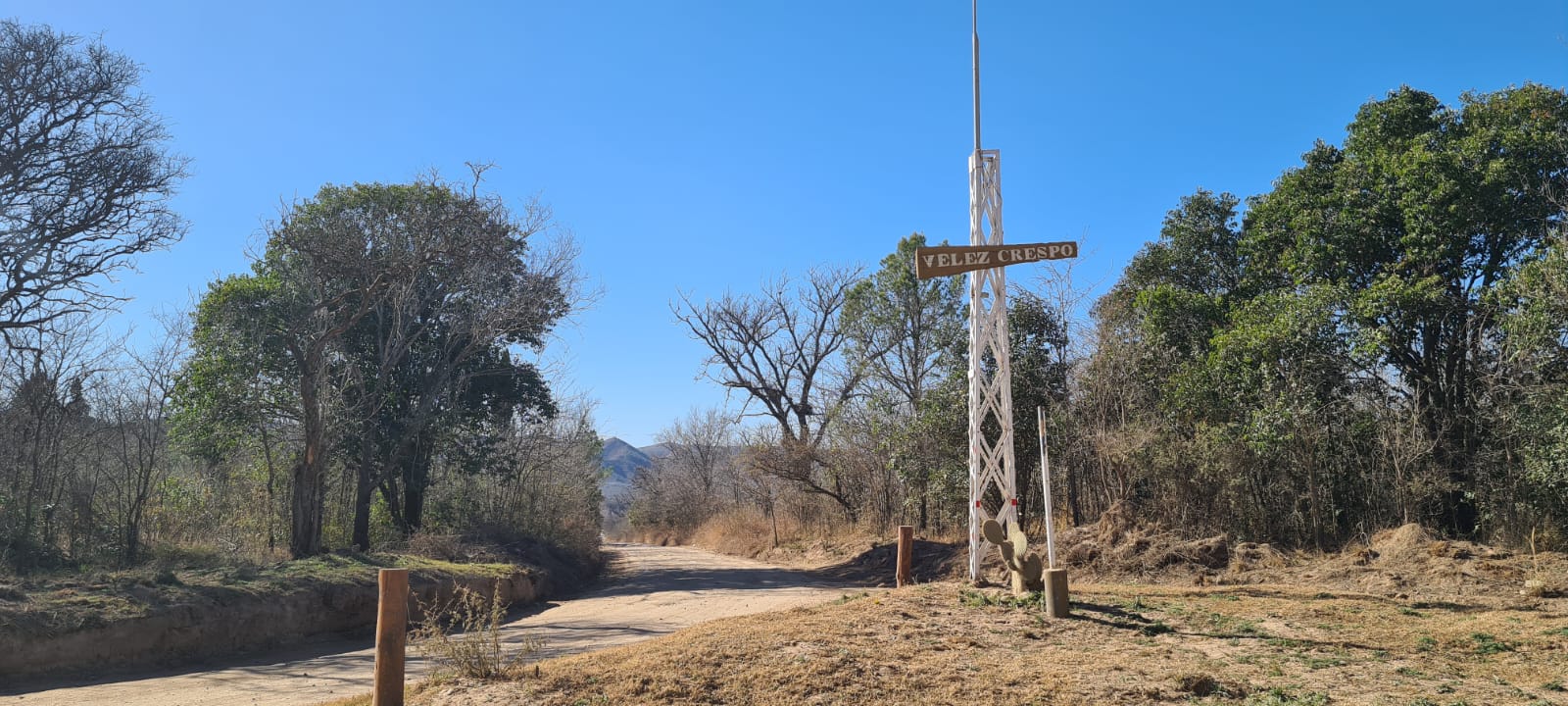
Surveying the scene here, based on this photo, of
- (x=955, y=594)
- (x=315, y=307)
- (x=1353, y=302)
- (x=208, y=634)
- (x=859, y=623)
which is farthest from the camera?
(x=315, y=307)

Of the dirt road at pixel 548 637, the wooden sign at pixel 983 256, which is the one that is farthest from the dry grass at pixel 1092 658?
the wooden sign at pixel 983 256

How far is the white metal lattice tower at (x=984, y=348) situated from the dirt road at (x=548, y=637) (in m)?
3.83

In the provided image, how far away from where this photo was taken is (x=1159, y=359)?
18578 mm

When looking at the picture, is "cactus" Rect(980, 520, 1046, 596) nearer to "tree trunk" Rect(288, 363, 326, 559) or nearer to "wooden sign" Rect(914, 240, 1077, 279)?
"wooden sign" Rect(914, 240, 1077, 279)

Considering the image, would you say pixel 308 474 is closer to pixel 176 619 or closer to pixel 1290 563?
pixel 176 619

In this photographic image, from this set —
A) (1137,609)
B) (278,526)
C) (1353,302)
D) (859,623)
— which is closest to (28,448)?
(278,526)

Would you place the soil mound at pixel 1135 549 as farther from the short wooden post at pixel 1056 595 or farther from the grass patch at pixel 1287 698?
the grass patch at pixel 1287 698

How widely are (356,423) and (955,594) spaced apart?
49.3 feet

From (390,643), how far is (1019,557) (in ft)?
20.8

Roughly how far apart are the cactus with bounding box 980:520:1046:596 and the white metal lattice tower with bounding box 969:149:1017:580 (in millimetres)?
1119

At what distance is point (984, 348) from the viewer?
11898mm

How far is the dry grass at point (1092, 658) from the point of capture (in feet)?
21.7

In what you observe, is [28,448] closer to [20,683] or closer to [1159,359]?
[20,683]

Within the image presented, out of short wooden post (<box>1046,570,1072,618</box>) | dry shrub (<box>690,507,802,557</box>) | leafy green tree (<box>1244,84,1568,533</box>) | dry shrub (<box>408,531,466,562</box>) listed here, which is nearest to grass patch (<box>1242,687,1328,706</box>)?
short wooden post (<box>1046,570,1072,618</box>)
